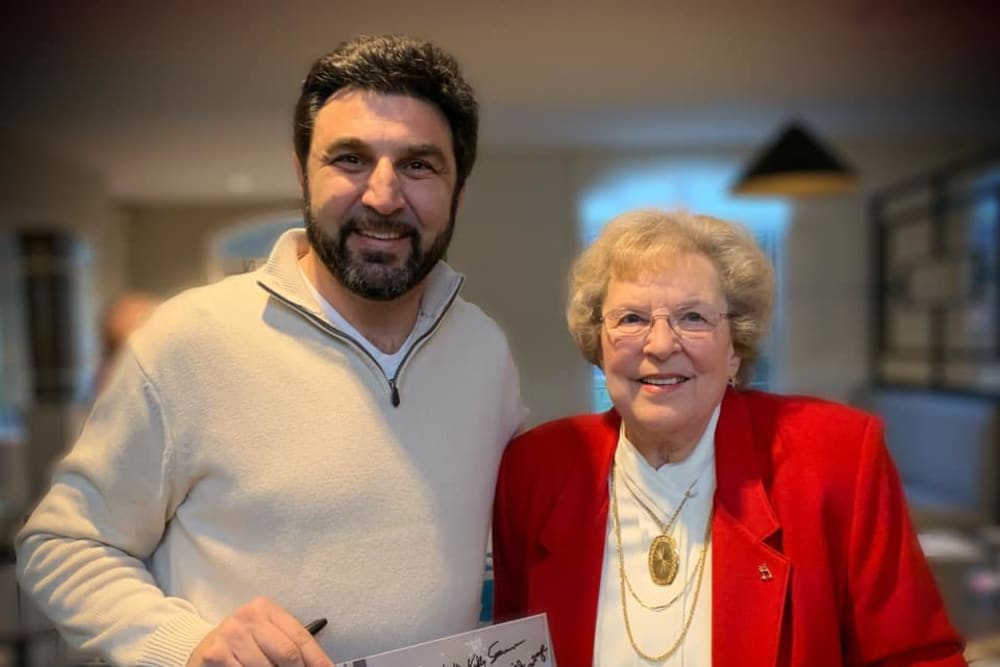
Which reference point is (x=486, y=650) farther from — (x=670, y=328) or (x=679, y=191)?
(x=679, y=191)

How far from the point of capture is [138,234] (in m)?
7.25

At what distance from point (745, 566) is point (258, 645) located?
0.55 meters

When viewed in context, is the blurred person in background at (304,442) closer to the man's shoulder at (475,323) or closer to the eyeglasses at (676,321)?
the man's shoulder at (475,323)

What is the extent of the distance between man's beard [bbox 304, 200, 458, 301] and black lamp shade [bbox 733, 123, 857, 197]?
292 centimetres

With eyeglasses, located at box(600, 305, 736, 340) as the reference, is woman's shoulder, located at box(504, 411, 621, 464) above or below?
below

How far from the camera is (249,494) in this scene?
3.16 feet

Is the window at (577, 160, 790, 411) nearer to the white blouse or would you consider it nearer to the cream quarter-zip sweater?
the white blouse

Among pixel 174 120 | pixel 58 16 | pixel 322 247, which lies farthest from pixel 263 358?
pixel 174 120

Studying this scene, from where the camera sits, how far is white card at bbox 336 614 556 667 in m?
0.90

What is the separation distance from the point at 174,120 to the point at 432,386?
13.2 ft

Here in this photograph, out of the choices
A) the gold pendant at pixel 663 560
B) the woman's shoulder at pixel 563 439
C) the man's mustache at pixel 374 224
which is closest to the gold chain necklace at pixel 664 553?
→ the gold pendant at pixel 663 560

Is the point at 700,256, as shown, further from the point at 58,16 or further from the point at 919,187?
the point at 919,187

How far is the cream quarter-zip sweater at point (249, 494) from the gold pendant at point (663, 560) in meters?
0.24
